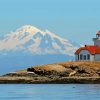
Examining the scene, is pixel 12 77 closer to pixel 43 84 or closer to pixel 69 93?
pixel 43 84

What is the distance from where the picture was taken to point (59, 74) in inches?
4998

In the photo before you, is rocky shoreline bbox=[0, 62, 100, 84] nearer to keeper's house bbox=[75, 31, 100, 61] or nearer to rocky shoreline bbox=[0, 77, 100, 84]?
rocky shoreline bbox=[0, 77, 100, 84]

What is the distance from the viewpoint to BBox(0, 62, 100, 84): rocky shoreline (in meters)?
123

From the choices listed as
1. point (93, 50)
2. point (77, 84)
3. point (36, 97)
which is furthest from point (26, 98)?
point (93, 50)

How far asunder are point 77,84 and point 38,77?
8.86 meters

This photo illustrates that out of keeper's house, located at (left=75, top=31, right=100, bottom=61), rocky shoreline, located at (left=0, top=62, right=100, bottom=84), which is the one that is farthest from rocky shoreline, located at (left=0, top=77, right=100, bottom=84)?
keeper's house, located at (left=75, top=31, right=100, bottom=61)

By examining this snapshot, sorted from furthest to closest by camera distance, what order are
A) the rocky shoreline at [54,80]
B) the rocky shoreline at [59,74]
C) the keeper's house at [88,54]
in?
1. the keeper's house at [88,54]
2. the rocky shoreline at [59,74]
3. the rocky shoreline at [54,80]

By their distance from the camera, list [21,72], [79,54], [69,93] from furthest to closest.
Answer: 1. [79,54]
2. [21,72]
3. [69,93]

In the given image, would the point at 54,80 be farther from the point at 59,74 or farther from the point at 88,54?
the point at 88,54

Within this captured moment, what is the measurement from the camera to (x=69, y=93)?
96.8 metres

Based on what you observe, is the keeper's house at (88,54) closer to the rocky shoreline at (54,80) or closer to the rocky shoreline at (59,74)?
the rocky shoreline at (59,74)

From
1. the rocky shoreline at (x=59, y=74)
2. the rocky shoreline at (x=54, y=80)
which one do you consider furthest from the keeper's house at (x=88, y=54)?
the rocky shoreline at (x=54, y=80)

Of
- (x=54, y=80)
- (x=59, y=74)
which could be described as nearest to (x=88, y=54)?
(x=59, y=74)

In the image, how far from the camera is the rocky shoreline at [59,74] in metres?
123
